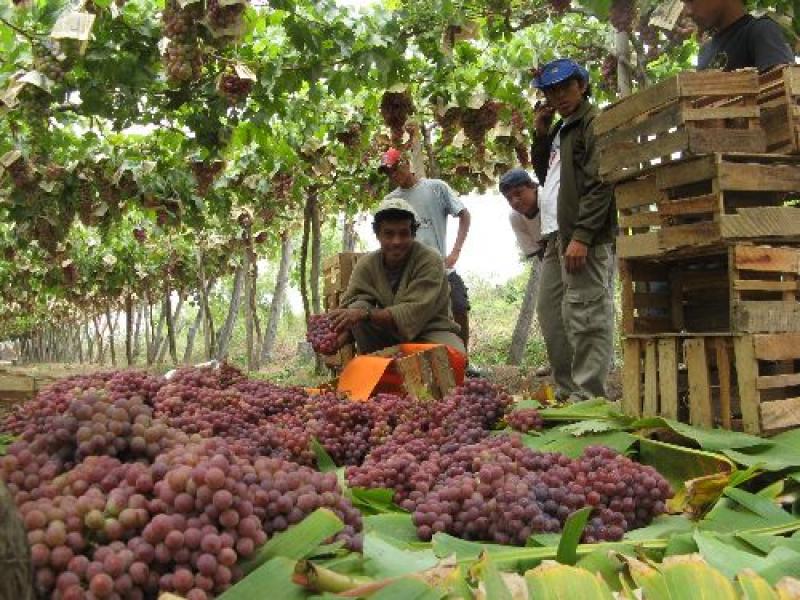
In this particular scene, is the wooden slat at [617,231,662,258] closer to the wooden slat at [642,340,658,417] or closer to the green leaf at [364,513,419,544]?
the wooden slat at [642,340,658,417]

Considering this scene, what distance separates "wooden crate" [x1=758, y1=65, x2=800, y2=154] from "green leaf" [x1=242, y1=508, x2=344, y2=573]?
2.50m

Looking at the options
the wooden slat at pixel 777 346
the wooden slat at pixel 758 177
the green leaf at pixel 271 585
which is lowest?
the green leaf at pixel 271 585

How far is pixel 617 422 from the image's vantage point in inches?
107

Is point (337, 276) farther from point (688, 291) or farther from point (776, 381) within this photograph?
point (776, 381)

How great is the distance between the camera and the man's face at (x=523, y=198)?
5.52 meters

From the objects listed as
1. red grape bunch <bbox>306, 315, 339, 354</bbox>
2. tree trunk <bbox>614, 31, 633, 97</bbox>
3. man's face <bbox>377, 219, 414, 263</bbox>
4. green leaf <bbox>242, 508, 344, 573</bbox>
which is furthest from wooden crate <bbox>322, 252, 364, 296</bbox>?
green leaf <bbox>242, 508, 344, 573</bbox>

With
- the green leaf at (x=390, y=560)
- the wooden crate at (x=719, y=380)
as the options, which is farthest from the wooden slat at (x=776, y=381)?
the green leaf at (x=390, y=560)

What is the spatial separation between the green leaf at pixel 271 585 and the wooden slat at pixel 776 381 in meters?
2.07

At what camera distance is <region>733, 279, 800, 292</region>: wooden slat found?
8.87 ft

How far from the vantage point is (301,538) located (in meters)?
1.26

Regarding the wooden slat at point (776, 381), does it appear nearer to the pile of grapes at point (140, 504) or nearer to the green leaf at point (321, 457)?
the green leaf at point (321, 457)

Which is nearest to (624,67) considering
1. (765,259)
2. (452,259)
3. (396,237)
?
(396,237)

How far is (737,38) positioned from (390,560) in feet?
10.2

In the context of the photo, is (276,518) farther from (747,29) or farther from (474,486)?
(747,29)
